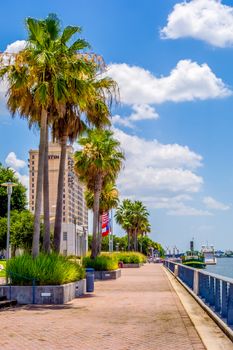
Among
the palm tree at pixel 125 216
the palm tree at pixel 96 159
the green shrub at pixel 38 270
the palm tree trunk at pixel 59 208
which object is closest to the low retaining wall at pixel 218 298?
the green shrub at pixel 38 270

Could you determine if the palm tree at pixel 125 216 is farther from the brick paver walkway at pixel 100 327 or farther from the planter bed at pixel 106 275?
the brick paver walkway at pixel 100 327

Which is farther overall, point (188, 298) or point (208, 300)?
point (188, 298)

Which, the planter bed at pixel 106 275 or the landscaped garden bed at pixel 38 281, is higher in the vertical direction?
the landscaped garden bed at pixel 38 281

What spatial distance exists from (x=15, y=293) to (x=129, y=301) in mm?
4513

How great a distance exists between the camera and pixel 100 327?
13734 millimetres

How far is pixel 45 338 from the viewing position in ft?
39.0

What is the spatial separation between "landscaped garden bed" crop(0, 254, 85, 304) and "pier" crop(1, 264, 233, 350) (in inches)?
28.4

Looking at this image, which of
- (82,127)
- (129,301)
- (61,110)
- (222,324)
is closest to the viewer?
(222,324)

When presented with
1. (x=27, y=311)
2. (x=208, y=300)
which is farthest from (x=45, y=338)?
(x=208, y=300)

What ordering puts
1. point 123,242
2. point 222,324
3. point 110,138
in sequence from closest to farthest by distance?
point 222,324 → point 110,138 → point 123,242

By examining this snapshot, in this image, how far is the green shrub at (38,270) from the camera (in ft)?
65.6

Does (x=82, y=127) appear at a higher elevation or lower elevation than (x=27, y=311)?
higher

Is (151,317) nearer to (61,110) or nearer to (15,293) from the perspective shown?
(15,293)

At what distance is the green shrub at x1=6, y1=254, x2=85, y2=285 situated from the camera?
20.0 metres
